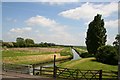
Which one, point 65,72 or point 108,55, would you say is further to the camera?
point 108,55

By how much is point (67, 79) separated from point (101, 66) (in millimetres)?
11315

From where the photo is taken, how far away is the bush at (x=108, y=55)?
27.1 metres

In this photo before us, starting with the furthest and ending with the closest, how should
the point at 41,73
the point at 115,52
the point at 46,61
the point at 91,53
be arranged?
the point at 91,53, the point at 46,61, the point at 115,52, the point at 41,73

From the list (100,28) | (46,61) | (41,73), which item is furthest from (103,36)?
(41,73)

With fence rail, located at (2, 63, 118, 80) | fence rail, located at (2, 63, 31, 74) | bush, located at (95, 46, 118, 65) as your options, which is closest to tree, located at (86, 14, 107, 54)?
bush, located at (95, 46, 118, 65)

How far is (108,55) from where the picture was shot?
2789 centimetres

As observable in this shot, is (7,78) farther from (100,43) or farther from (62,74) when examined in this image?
(100,43)

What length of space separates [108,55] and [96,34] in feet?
35.8

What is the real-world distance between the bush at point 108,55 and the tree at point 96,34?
833cm

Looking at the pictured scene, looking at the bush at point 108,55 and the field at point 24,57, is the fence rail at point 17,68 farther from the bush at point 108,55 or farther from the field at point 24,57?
the bush at point 108,55

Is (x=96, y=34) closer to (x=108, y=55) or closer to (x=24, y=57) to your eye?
(x=108, y=55)

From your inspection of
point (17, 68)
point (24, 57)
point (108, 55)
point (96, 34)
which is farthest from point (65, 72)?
point (96, 34)

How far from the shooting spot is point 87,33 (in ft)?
133

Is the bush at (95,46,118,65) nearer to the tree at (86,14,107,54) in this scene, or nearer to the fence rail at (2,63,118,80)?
the tree at (86,14,107,54)
